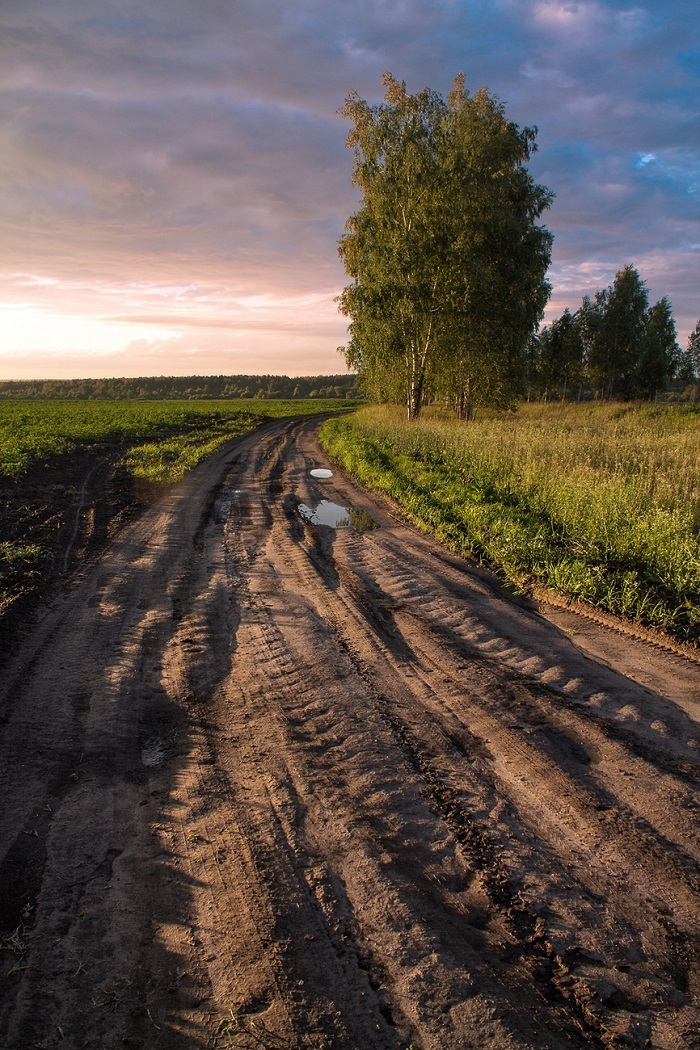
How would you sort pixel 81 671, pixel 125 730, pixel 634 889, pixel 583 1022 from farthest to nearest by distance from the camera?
pixel 81 671 → pixel 125 730 → pixel 634 889 → pixel 583 1022

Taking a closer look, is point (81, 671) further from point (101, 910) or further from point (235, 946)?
point (235, 946)

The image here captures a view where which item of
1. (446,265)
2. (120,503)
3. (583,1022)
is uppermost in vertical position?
(446,265)

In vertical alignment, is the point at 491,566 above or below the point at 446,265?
below

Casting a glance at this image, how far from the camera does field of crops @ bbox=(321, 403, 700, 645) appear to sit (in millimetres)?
6090

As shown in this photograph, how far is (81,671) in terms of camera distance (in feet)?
14.8

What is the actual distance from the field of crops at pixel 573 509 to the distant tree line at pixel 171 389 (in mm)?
76245

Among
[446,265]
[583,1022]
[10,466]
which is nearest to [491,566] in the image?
[583,1022]

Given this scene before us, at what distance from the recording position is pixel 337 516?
396 inches

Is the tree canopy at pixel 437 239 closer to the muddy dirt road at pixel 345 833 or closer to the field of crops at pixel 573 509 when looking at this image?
the field of crops at pixel 573 509

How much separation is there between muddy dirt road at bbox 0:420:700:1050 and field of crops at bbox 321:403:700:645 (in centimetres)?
91

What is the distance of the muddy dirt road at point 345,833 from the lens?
2.03 m

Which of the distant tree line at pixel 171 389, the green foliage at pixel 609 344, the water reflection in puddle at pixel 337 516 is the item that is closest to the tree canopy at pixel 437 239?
the water reflection in puddle at pixel 337 516

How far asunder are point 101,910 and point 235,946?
2.09 feet

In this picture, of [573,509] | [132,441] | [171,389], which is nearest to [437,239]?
[132,441]
